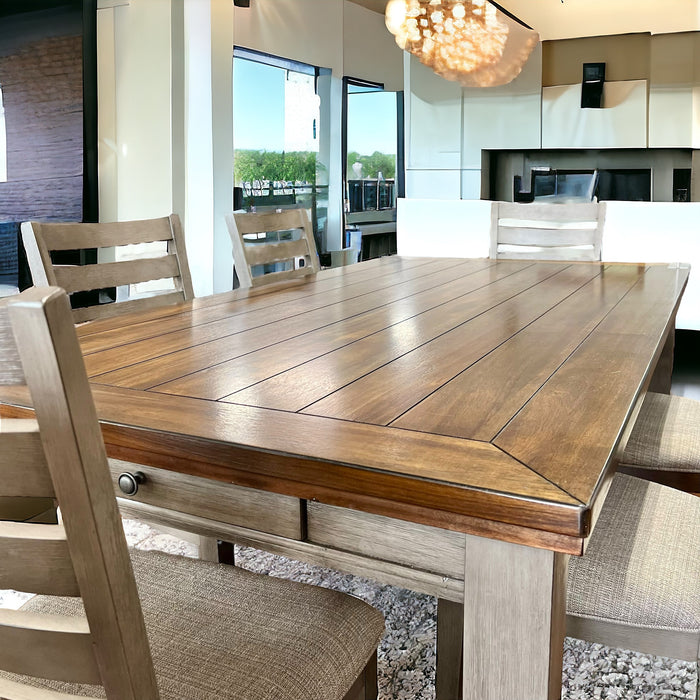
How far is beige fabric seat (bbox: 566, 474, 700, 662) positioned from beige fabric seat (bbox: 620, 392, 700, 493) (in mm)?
406

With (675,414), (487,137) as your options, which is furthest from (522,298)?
(487,137)

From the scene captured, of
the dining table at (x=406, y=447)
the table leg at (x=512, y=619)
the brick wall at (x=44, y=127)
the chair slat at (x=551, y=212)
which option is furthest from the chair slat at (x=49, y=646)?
the brick wall at (x=44, y=127)

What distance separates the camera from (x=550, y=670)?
0.77m

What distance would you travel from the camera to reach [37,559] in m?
0.66

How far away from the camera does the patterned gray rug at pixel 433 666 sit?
1.54 meters

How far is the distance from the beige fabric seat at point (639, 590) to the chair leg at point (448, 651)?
0.35 m

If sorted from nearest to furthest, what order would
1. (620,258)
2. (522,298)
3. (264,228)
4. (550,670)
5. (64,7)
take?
(550,670) < (522,298) < (264,228) < (620,258) < (64,7)

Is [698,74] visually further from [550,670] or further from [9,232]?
[550,670]

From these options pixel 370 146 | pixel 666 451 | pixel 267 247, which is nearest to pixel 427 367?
pixel 666 451

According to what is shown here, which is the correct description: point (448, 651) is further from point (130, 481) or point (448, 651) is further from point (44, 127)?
point (44, 127)

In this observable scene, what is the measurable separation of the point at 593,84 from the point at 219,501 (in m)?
8.41

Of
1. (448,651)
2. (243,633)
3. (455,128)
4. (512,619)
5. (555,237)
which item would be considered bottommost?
(448,651)

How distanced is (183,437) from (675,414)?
1.35m

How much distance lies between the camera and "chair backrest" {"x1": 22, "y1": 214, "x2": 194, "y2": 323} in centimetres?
172
